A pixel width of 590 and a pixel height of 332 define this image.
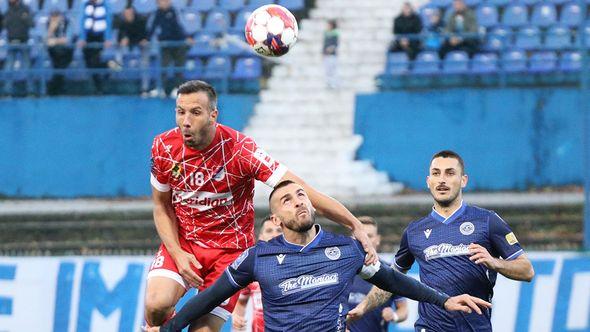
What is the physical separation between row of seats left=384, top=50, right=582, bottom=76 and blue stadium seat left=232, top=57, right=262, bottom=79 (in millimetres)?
2109

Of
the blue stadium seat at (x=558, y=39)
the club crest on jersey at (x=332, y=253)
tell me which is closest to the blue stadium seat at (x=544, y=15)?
the blue stadium seat at (x=558, y=39)

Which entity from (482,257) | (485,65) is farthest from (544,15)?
(482,257)

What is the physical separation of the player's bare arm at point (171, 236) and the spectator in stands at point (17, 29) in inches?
467

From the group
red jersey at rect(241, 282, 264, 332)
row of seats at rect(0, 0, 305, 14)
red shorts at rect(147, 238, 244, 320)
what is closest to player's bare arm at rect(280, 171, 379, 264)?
red shorts at rect(147, 238, 244, 320)

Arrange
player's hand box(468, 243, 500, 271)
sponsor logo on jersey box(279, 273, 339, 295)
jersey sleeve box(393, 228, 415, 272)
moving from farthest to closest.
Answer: jersey sleeve box(393, 228, 415, 272), player's hand box(468, 243, 500, 271), sponsor logo on jersey box(279, 273, 339, 295)

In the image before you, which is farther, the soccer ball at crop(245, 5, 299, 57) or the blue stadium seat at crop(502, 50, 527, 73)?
the blue stadium seat at crop(502, 50, 527, 73)

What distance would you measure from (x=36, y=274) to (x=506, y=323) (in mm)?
4679

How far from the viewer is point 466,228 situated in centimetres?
818

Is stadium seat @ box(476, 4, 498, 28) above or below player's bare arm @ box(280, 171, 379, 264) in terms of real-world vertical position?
above

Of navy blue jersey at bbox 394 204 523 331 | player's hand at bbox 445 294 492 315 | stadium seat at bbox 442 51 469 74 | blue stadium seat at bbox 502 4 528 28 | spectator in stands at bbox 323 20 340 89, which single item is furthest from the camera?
spectator in stands at bbox 323 20 340 89

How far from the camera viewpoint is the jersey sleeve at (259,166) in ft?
25.1

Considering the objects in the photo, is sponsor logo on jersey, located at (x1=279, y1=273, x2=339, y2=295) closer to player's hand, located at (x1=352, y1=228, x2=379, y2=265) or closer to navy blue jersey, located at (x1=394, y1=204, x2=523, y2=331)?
player's hand, located at (x1=352, y1=228, x2=379, y2=265)

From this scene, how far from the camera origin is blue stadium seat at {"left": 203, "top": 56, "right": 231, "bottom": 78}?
61.2 feet

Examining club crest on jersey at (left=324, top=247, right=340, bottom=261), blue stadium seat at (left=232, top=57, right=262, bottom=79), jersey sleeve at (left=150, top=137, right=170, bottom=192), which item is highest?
jersey sleeve at (left=150, top=137, right=170, bottom=192)
